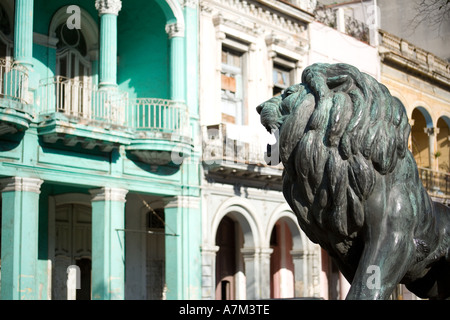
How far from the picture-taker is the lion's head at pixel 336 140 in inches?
164

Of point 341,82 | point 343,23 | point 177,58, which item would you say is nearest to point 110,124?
point 177,58

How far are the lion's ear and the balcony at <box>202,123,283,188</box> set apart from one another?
1239 cm

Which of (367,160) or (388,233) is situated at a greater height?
(367,160)

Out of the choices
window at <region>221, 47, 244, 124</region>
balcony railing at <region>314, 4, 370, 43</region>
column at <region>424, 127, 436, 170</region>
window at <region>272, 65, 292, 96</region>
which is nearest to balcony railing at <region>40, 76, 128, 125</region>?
window at <region>221, 47, 244, 124</region>

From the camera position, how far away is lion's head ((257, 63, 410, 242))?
4160mm

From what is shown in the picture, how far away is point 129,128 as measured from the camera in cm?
1462

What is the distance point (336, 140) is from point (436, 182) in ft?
68.5

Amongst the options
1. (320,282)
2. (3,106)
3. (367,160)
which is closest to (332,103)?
(367,160)

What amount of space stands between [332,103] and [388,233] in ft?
2.50

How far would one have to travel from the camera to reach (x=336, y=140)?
13.7ft

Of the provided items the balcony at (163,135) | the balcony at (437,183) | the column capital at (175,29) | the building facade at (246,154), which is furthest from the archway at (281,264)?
the column capital at (175,29)

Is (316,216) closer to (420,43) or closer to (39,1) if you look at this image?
(39,1)

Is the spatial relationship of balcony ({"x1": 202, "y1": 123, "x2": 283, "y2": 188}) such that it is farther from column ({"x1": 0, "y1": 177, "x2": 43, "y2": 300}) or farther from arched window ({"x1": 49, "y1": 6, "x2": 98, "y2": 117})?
column ({"x1": 0, "y1": 177, "x2": 43, "y2": 300})

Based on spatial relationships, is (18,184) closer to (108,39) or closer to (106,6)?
(108,39)
